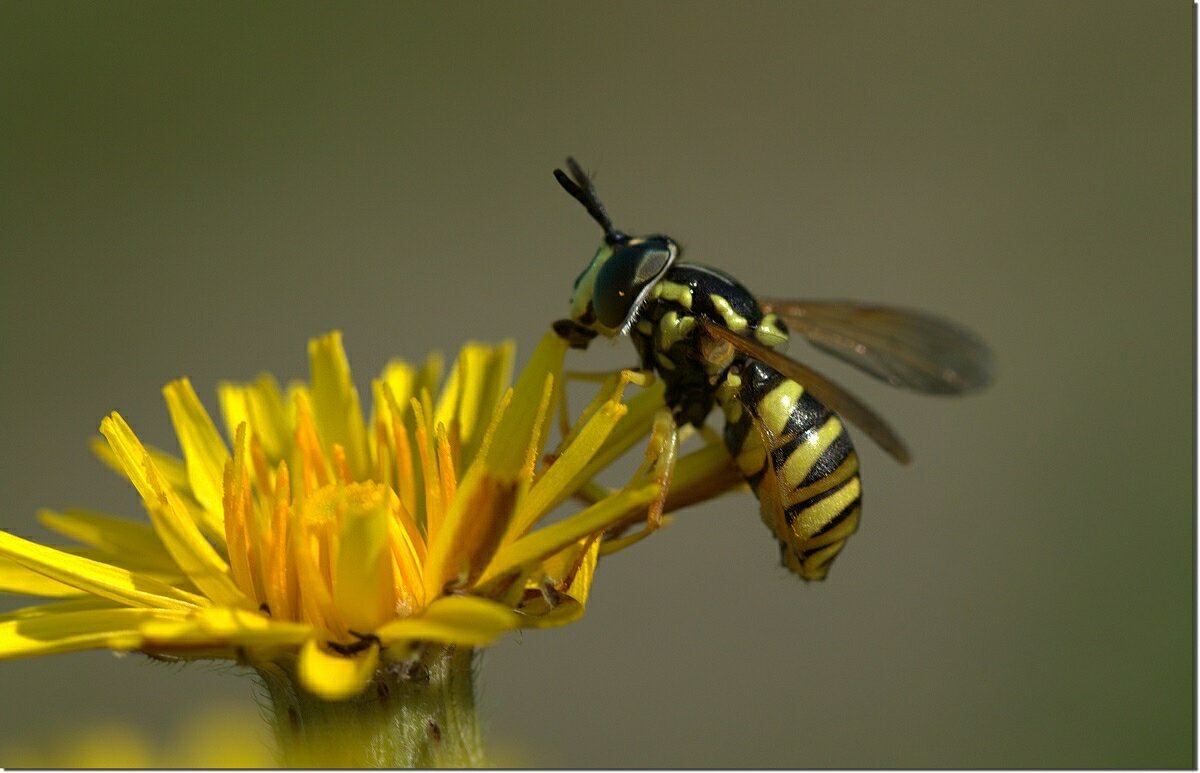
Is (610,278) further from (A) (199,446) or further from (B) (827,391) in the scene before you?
(A) (199,446)

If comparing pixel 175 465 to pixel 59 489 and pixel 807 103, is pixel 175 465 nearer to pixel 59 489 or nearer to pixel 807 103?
pixel 59 489

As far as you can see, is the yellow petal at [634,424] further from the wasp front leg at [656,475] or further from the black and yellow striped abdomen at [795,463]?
the black and yellow striped abdomen at [795,463]

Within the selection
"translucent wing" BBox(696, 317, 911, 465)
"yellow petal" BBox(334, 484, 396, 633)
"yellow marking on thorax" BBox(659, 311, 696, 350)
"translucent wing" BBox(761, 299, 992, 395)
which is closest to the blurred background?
"translucent wing" BBox(761, 299, 992, 395)

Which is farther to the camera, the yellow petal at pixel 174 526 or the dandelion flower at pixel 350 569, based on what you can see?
the yellow petal at pixel 174 526

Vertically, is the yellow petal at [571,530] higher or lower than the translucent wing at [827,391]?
lower

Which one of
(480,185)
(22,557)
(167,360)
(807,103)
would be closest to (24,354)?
(167,360)

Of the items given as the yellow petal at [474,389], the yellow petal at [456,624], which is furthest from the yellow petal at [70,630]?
the yellow petal at [474,389]

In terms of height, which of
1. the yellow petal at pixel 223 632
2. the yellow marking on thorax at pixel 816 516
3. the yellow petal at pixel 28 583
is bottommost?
the yellow petal at pixel 223 632

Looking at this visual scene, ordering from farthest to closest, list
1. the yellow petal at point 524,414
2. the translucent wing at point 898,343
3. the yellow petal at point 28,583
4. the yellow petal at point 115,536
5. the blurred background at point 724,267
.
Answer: the blurred background at point 724,267 < the translucent wing at point 898,343 < the yellow petal at point 524,414 < the yellow petal at point 115,536 < the yellow petal at point 28,583

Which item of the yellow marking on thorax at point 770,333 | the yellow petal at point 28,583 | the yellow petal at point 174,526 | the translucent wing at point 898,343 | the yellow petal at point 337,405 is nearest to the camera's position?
the yellow petal at point 174,526
